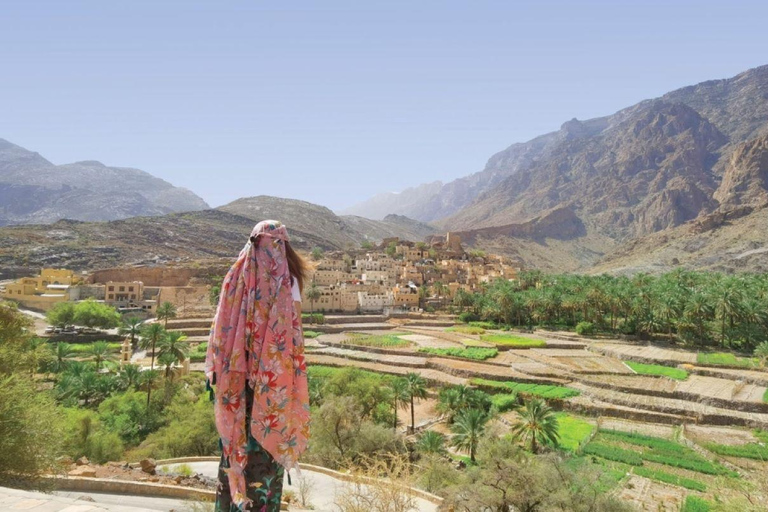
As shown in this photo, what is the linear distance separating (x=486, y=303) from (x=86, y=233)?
69692 millimetres

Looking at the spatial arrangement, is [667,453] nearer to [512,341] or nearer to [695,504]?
[695,504]

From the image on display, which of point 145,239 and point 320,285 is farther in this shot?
point 145,239

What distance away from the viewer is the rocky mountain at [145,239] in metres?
69.8

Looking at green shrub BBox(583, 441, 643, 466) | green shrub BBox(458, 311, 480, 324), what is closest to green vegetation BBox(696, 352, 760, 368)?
green shrub BBox(583, 441, 643, 466)

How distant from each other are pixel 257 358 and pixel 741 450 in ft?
77.3

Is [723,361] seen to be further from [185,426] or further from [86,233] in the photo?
[86,233]

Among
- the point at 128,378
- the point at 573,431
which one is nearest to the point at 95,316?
the point at 128,378

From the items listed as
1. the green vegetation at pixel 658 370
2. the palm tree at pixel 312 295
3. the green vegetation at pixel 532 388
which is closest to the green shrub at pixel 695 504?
the green vegetation at pixel 532 388

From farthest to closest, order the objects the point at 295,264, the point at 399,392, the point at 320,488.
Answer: the point at 399,392
the point at 320,488
the point at 295,264

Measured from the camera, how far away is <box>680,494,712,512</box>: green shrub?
14.3m

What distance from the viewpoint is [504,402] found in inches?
1032

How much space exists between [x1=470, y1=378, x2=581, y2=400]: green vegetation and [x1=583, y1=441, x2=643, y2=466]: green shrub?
6375 mm

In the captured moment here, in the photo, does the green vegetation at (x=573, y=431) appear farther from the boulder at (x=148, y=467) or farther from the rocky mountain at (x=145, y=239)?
the rocky mountain at (x=145, y=239)

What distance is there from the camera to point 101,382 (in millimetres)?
24469
